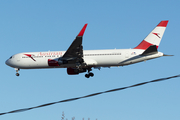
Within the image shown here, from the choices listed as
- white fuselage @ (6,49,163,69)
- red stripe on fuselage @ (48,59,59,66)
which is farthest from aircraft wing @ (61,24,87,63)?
red stripe on fuselage @ (48,59,59,66)

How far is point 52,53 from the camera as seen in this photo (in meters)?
46.0

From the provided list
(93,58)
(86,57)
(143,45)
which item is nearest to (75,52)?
(86,57)

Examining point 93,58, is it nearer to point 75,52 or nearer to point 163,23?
point 75,52

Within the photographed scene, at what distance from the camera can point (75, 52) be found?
138 feet

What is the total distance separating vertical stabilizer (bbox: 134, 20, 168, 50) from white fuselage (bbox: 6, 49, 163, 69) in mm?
3300

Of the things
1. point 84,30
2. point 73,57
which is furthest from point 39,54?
point 84,30

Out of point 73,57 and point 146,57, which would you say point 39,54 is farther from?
point 146,57

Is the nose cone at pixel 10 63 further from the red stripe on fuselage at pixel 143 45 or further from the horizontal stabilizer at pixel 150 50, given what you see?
the horizontal stabilizer at pixel 150 50

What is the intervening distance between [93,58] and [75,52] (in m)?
3.17

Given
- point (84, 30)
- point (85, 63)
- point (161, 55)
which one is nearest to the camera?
point (84, 30)

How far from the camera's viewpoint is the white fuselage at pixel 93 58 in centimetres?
4216

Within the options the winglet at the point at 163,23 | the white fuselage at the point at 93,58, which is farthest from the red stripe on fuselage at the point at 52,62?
the winglet at the point at 163,23

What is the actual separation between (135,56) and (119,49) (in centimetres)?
281

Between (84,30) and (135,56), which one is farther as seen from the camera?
(135,56)
